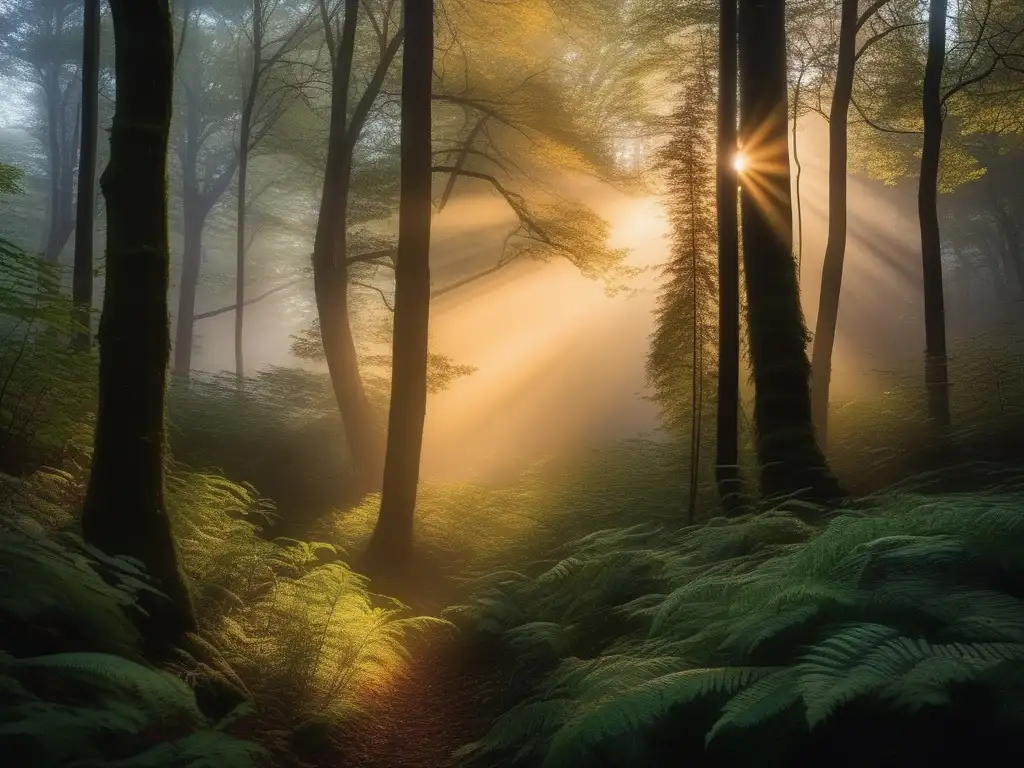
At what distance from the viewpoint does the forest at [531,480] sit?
8.81ft

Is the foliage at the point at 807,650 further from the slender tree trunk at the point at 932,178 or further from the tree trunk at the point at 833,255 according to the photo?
the tree trunk at the point at 833,255

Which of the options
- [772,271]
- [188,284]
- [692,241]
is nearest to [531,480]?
[692,241]

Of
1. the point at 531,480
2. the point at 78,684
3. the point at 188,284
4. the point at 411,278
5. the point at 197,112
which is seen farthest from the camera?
the point at 188,284

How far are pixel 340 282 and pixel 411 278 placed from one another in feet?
13.8

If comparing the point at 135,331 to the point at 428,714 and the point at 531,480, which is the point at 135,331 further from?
the point at 531,480

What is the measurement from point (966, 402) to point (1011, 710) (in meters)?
9.33

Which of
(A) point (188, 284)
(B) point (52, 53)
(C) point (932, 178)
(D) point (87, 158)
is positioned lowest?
(C) point (932, 178)

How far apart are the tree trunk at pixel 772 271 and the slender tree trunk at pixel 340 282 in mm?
7123

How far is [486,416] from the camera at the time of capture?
2553 cm

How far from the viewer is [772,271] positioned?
7.44 metres

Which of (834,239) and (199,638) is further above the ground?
(834,239)

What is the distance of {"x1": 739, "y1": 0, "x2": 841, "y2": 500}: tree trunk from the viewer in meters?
6.90

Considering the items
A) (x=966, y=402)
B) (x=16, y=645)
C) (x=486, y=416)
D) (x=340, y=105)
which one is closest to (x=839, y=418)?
(x=966, y=402)

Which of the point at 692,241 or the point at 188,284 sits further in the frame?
the point at 188,284
